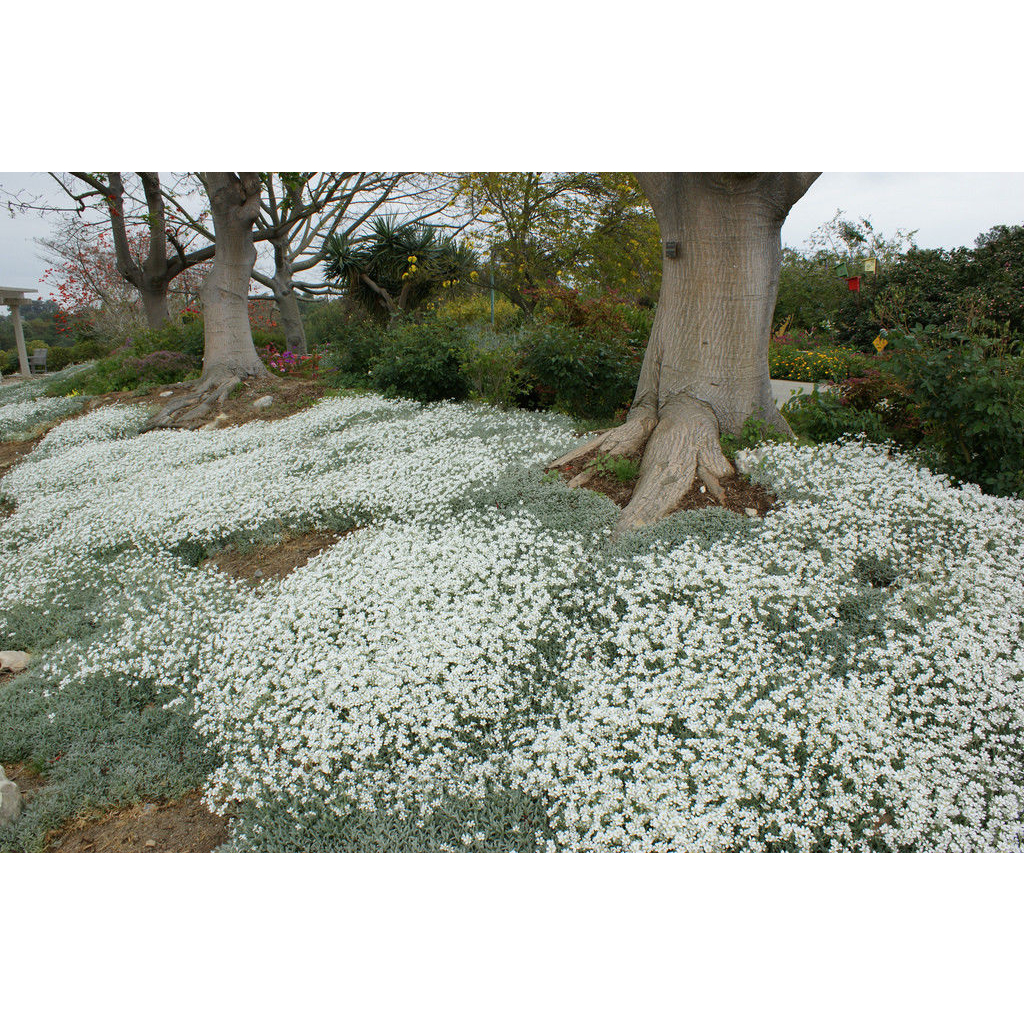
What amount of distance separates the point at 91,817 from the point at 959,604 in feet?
16.3

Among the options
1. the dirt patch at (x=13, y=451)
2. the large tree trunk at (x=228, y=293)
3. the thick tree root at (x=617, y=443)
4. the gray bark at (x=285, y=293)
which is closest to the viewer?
the thick tree root at (x=617, y=443)

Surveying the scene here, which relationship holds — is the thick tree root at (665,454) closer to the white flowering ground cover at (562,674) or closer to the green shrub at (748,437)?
the green shrub at (748,437)

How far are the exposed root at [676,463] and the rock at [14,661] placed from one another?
4.37 metres

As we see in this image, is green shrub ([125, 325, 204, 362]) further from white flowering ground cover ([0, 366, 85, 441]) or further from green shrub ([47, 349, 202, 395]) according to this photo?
white flowering ground cover ([0, 366, 85, 441])

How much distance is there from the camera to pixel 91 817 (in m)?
3.26

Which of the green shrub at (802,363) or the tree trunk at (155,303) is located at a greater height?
the tree trunk at (155,303)

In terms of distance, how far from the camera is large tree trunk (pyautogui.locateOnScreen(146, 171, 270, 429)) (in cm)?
1059

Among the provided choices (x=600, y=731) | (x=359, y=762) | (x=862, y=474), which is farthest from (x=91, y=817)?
(x=862, y=474)

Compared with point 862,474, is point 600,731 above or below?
below

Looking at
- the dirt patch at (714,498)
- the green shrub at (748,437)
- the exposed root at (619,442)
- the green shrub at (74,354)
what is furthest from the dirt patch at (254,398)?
the green shrub at (74,354)

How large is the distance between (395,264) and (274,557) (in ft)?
48.0

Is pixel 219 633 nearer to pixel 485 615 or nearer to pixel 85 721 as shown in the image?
pixel 85 721

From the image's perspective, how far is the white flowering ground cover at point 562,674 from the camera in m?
2.83

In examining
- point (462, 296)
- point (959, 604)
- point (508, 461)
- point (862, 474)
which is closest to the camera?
point (959, 604)
